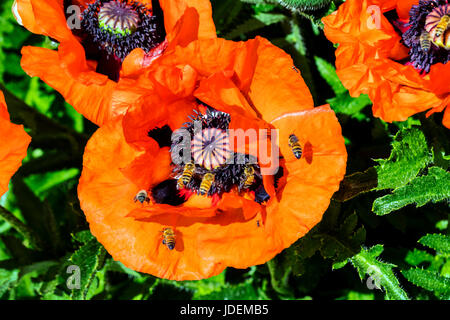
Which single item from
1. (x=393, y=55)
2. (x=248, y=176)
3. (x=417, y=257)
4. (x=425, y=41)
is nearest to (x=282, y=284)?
(x=417, y=257)

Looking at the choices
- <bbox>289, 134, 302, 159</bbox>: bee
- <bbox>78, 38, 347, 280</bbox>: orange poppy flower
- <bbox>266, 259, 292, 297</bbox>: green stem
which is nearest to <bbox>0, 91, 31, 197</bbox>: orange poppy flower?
<bbox>78, 38, 347, 280</bbox>: orange poppy flower

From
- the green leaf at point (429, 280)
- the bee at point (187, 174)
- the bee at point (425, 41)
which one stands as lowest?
the green leaf at point (429, 280)

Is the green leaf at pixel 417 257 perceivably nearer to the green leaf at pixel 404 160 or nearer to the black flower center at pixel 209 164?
the green leaf at pixel 404 160

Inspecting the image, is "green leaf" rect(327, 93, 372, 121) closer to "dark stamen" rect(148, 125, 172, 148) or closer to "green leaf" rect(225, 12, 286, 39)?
"green leaf" rect(225, 12, 286, 39)

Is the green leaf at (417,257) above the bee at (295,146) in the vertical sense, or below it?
below

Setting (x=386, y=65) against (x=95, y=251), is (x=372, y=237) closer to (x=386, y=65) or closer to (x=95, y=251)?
(x=386, y=65)

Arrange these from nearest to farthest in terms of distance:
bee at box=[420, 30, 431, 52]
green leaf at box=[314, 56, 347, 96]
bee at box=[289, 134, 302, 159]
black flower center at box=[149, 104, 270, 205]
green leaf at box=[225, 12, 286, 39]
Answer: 1. bee at box=[289, 134, 302, 159]
2. black flower center at box=[149, 104, 270, 205]
3. bee at box=[420, 30, 431, 52]
4. green leaf at box=[225, 12, 286, 39]
5. green leaf at box=[314, 56, 347, 96]

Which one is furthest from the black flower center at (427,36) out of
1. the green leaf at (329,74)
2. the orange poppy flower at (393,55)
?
the green leaf at (329,74)
